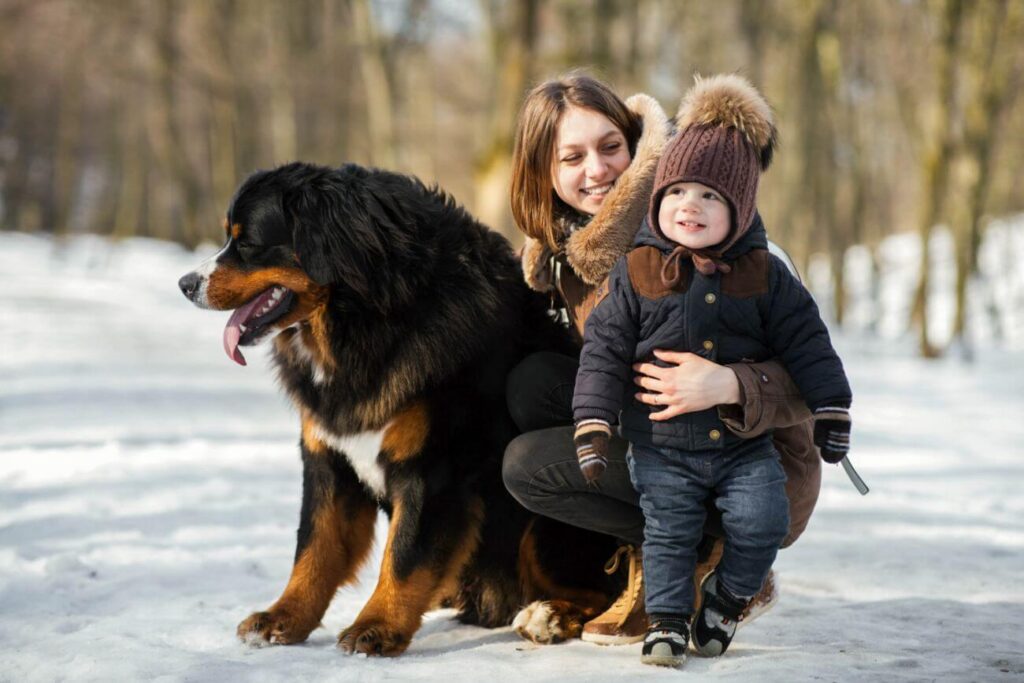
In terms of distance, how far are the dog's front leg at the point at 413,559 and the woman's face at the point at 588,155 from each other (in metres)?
1.12

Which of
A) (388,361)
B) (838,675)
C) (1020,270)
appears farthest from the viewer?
(1020,270)

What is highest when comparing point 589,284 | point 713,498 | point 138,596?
point 589,284

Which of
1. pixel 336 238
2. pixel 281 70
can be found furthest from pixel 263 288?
pixel 281 70

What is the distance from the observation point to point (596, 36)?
1479cm

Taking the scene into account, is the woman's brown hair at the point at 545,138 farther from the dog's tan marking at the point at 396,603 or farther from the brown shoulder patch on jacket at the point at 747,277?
the dog's tan marking at the point at 396,603

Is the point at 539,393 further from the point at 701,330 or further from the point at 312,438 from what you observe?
the point at 312,438

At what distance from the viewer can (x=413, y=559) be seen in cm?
297

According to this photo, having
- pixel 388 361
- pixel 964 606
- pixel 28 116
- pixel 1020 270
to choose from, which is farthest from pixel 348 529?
pixel 28 116

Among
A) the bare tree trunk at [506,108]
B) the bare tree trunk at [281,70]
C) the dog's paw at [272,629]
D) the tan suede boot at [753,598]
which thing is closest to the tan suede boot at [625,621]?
the tan suede boot at [753,598]

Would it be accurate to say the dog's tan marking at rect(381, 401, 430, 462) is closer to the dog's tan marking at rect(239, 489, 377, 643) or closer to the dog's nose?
the dog's tan marking at rect(239, 489, 377, 643)

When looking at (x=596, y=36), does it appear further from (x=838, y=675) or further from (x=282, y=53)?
(x=838, y=675)

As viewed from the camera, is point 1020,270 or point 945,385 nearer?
point 945,385

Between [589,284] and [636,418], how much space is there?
63 centimetres

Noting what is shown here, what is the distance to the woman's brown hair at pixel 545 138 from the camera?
3.37 metres
